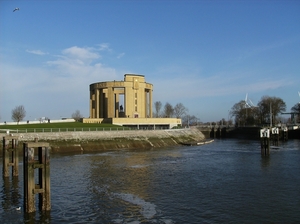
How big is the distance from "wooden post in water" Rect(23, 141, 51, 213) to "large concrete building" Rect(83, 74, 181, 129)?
64.2 meters

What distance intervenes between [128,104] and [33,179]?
73.6 m

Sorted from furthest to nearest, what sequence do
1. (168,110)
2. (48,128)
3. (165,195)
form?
(168,110) < (48,128) < (165,195)

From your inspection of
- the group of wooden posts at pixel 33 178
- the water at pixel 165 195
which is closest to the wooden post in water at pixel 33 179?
the group of wooden posts at pixel 33 178

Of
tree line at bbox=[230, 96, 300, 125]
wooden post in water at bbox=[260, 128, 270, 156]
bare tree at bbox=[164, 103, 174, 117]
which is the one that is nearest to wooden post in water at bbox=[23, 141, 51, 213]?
wooden post in water at bbox=[260, 128, 270, 156]

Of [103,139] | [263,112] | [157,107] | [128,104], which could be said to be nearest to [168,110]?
[157,107]

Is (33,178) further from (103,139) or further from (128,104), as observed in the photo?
(128,104)

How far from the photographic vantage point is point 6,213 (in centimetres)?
1709

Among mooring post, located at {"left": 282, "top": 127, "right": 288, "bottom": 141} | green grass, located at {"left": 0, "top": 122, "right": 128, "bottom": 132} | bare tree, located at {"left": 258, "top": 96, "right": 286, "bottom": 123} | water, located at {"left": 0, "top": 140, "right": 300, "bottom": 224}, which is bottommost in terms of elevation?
water, located at {"left": 0, "top": 140, "right": 300, "bottom": 224}

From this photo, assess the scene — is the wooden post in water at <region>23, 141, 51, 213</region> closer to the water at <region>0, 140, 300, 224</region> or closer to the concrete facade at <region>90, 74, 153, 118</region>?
the water at <region>0, 140, 300, 224</region>

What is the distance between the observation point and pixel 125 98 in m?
90.0

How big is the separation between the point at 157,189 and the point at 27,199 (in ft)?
30.7

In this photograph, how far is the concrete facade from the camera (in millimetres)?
90438

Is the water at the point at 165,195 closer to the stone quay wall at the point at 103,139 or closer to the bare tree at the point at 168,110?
the stone quay wall at the point at 103,139

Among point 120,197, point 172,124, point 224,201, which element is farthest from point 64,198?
point 172,124
